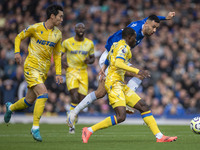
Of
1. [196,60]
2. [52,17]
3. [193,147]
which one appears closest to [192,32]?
[196,60]

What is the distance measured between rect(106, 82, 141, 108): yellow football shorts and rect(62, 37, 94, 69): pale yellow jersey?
13.8ft

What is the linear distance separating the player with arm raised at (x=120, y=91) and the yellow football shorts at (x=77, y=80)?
388 cm

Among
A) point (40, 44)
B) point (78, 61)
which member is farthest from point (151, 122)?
point (78, 61)

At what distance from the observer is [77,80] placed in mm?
12984

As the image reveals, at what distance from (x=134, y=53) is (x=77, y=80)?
261 inches

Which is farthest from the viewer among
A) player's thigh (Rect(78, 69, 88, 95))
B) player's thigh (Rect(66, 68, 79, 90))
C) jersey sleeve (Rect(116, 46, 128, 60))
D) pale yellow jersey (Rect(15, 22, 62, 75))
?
player's thigh (Rect(78, 69, 88, 95))

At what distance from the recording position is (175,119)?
673 inches

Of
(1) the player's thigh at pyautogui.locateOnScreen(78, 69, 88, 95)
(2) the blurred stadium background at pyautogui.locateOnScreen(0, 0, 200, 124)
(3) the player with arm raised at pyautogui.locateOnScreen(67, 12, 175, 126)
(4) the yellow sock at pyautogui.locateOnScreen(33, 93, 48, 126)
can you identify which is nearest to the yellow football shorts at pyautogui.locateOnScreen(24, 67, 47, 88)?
(4) the yellow sock at pyautogui.locateOnScreen(33, 93, 48, 126)

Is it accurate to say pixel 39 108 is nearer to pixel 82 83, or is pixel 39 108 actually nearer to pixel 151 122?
pixel 151 122

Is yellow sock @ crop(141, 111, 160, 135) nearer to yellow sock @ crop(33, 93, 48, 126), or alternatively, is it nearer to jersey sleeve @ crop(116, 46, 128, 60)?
jersey sleeve @ crop(116, 46, 128, 60)

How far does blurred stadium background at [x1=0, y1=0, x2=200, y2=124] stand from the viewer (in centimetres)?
1730

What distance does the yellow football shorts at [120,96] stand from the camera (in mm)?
8688

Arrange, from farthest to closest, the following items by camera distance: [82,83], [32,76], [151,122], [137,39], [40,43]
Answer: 1. [82,83]
2. [137,39]
3. [40,43]
4. [32,76]
5. [151,122]

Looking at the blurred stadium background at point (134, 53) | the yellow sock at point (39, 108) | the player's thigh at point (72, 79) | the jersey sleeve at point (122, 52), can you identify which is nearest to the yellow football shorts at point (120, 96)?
the jersey sleeve at point (122, 52)
